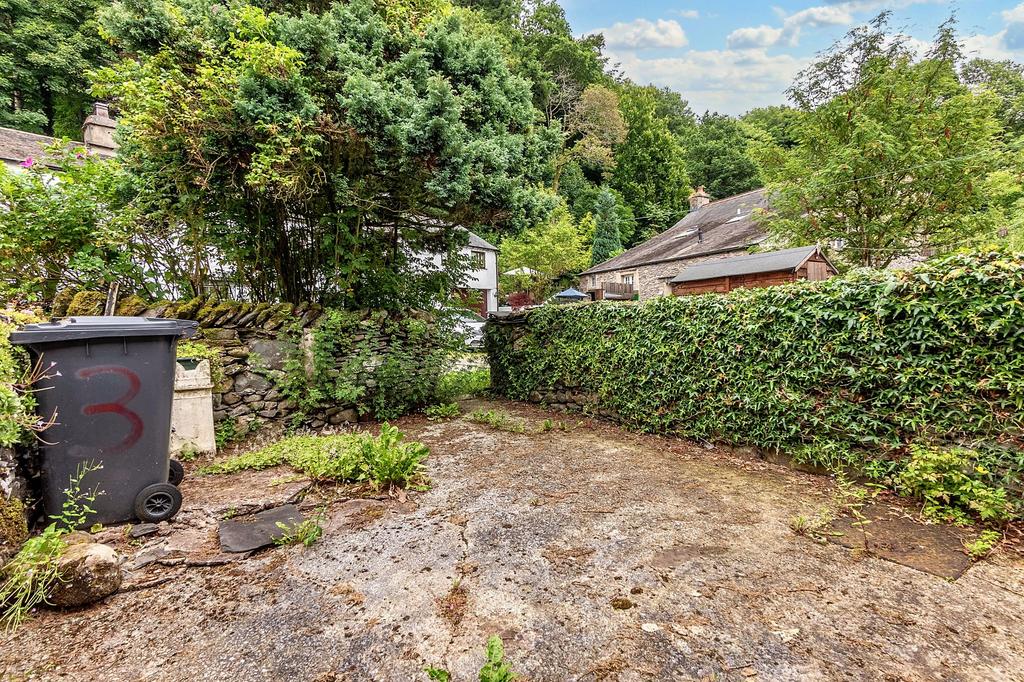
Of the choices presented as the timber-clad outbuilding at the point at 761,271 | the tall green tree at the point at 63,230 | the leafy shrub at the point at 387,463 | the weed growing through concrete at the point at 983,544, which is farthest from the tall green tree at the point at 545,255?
the weed growing through concrete at the point at 983,544

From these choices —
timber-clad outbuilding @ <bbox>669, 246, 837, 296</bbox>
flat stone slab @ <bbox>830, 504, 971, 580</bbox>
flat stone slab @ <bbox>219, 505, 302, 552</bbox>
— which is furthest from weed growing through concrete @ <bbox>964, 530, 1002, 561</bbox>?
timber-clad outbuilding @ <bbox>669, 246, 837, 296</bbox>

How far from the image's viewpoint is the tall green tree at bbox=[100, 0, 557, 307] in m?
4.25

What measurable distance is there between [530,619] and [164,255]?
6308 millimetres

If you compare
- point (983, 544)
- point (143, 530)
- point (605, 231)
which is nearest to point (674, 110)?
point (605, 231)

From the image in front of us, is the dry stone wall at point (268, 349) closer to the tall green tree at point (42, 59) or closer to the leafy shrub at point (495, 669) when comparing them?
the leafy shrub at point (495, 669)

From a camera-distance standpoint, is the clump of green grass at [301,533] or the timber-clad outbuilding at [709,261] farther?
the timber-clad outbuilding at [709,261]

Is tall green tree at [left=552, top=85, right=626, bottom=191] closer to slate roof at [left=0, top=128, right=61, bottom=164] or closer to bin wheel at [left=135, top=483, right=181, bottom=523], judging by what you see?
slate roof at [left=0, top=128, right=61, bottom=164]

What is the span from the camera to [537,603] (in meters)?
1.99

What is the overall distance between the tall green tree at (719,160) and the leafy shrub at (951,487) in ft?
111

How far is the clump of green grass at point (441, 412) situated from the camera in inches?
233

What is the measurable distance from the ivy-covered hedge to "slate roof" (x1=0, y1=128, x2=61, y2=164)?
1309 centimetres

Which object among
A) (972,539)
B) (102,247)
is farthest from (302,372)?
(972,539)

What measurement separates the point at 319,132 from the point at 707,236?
1778 centimetres

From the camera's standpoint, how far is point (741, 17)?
9.08 meters
